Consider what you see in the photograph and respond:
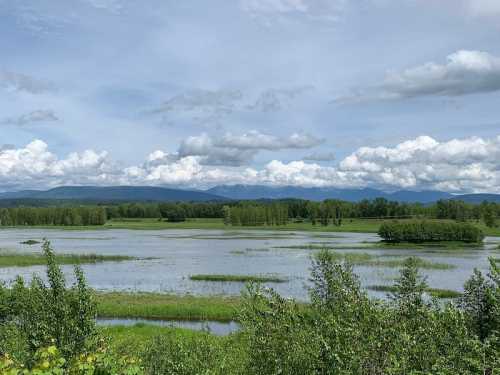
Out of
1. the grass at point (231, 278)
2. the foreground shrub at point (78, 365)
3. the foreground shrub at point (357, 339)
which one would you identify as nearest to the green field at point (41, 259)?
the grass at point (231, 278)

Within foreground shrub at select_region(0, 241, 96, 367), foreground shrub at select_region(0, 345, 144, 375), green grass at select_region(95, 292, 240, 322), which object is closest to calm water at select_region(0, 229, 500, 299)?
green grass at select_region(95, 292, 240, 322)

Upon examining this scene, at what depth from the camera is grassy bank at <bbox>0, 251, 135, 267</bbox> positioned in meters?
74.6

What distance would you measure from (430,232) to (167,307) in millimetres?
87722

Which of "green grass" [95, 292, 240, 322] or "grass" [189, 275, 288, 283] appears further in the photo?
"grass" [189, 275, 288, 283]

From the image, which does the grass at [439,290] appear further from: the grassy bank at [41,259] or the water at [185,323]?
the grassy bank at [41,259]

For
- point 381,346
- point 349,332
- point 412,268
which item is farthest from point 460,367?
point 412,268

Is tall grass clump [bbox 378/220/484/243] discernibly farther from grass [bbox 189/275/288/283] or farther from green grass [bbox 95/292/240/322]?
green grass [bbox 95/292/240/322]

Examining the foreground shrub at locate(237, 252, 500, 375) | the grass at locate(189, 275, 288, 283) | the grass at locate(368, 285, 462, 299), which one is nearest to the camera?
the foreground shrub at locate(237, 252, 500, 375)

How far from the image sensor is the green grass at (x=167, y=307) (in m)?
42.2

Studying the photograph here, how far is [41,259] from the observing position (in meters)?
79.1

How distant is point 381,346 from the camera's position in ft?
35.4

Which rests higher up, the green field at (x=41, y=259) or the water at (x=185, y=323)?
the green field at (x=41, y=259)

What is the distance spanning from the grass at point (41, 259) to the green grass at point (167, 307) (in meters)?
29.7

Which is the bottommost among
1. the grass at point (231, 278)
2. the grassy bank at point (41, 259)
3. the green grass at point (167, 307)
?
the grass at point (231, 278)
